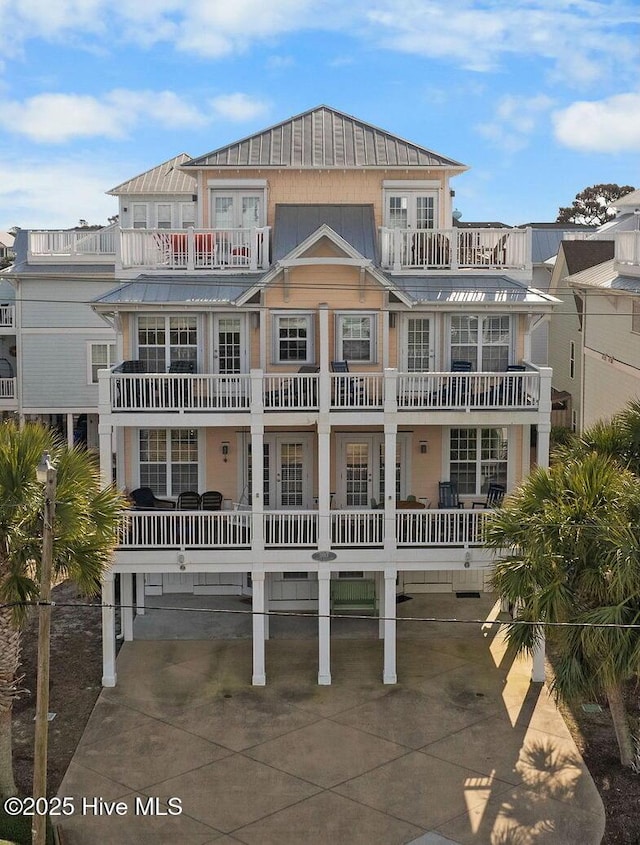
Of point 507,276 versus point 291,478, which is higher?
point 507,276

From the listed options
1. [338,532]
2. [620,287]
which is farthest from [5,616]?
[620,287]

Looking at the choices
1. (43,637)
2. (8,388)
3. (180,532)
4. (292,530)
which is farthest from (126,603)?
(8,388)

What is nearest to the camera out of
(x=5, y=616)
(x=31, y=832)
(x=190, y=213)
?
(x=31, y=832)

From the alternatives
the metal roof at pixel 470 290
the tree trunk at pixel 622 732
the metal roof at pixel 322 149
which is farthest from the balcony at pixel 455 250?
the tree trunk at pixel 622 732

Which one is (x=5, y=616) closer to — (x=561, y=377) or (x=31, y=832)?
(x=31, y=832)

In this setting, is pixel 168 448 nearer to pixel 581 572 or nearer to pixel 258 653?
pixel 258 653

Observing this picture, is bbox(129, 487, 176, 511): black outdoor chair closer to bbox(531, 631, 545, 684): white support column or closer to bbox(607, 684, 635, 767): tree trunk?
bbox(531, 631, 545, 684): white support column
